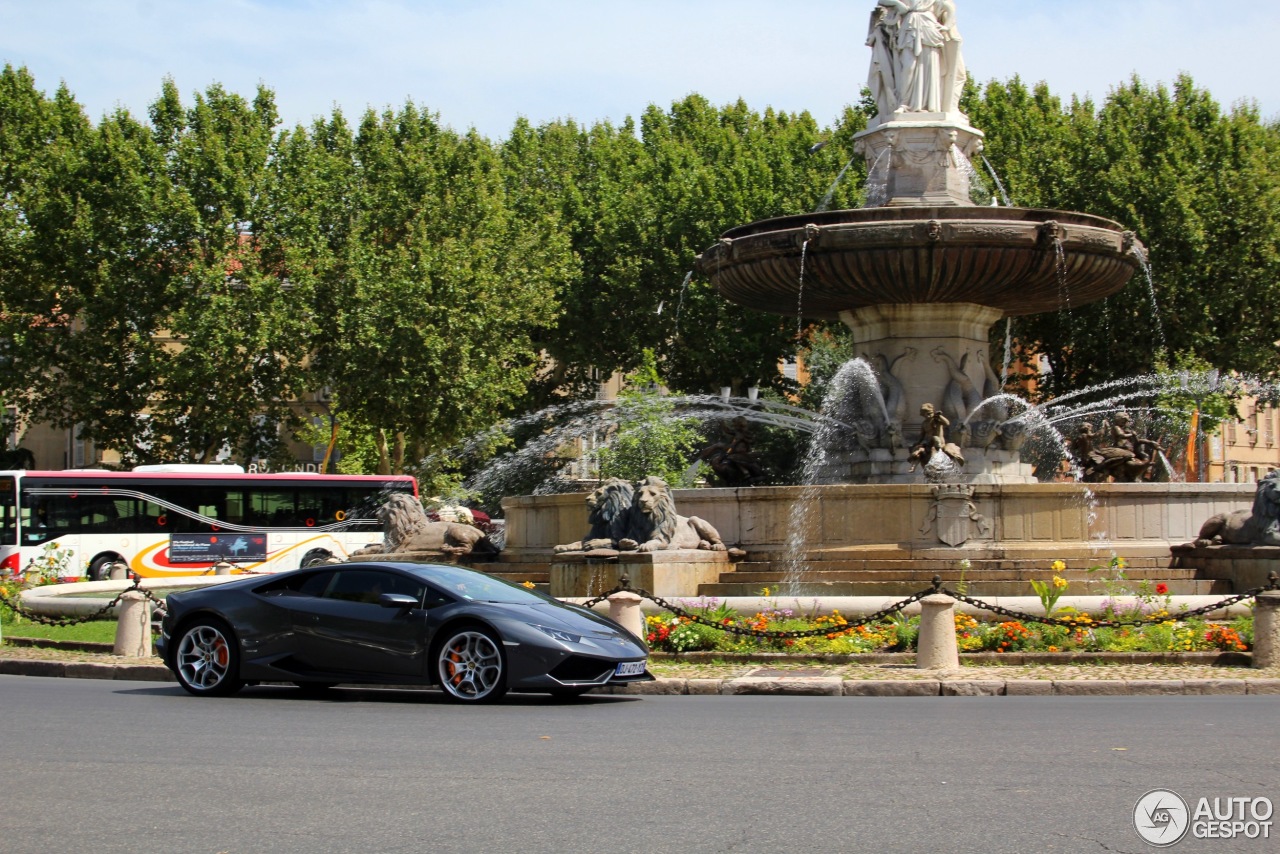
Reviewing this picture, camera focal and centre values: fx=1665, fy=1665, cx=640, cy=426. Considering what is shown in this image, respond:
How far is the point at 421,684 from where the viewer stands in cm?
1232

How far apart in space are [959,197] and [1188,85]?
23248 mm

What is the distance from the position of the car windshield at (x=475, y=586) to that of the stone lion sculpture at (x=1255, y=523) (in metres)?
9.29

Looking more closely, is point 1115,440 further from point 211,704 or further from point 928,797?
point 928,797

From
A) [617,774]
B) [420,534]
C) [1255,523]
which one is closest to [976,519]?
[1255,523]

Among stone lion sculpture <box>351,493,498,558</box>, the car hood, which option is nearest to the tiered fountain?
stone lion sculpture <box>351,493,498,558</box>

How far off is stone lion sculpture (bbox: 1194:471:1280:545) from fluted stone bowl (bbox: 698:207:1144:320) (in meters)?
4.12

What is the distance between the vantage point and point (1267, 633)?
1408 centimetres

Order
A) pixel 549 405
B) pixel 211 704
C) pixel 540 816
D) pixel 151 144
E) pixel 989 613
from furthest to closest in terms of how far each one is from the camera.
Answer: pixel 549 405
pixel 151 144
pixel 989 613
pixel 211 704
pixel 540 816

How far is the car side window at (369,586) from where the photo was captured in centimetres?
1263

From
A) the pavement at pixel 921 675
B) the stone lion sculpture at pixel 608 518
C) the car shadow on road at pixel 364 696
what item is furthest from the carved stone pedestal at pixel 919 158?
the car shadow on road at pixel 364 696

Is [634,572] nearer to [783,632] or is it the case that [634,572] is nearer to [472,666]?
[783,632]

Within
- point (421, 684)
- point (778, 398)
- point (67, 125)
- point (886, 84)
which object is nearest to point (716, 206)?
point (778, 398)

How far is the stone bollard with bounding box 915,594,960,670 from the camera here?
14.0m

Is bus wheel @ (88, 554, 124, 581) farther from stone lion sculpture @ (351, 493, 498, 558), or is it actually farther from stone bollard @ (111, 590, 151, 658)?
stone bollard @ (111, 590, 151, 658)
